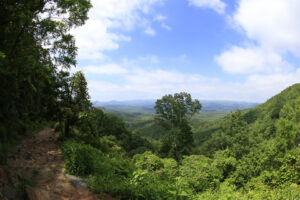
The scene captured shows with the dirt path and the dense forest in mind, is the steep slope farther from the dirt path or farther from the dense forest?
the dirt path

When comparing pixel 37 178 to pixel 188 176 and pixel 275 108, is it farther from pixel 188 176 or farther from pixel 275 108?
pixel 275 108

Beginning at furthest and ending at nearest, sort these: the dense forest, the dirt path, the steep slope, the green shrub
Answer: the steep slope → the green shrub → the dense forest → the dirt path

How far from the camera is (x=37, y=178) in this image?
5211 mm

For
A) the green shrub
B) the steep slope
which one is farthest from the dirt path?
the steep slope

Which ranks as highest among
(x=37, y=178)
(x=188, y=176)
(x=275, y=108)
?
(x=275, y=108)

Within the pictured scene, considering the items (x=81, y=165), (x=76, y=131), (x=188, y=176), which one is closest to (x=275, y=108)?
(x=188, y=176)

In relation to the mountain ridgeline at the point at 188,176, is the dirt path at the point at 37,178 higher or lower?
higher

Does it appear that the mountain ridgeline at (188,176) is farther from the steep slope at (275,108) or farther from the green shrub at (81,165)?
the steep slope at (275,108)

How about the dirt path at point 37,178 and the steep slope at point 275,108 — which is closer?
the dirt path at point 37,178

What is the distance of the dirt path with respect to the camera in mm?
4334

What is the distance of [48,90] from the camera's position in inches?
322

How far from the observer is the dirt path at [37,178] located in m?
4.33

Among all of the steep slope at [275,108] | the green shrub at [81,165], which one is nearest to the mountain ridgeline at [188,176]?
the green shrub at [81,165]

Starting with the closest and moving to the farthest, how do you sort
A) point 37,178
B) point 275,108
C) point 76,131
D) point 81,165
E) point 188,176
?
point 37,178, point 81,165, point 188,176, point 76,131, point 275,108
